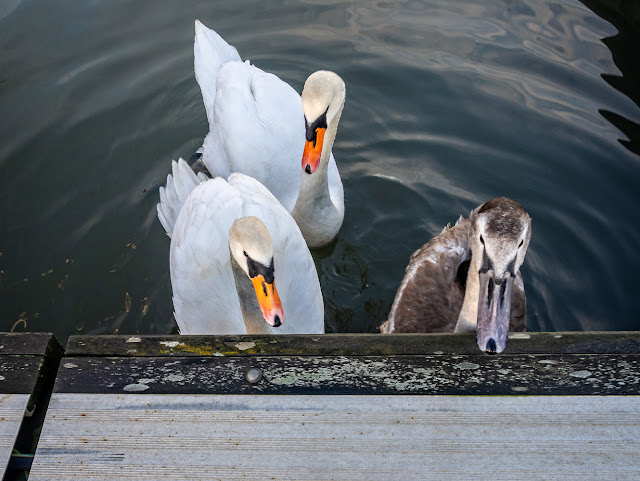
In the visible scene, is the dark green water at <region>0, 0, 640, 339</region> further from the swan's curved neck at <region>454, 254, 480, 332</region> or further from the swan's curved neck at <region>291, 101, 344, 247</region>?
the swan's curved neck at <region>454, 254, 480, 332</region>

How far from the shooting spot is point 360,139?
5516mm

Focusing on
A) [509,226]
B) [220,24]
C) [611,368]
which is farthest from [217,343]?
[220,24]

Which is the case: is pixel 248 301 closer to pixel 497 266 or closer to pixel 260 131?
pixel 497 266

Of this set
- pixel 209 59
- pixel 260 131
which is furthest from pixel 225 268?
pixel 209 59

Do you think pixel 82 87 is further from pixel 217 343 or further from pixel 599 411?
pixel 599 411

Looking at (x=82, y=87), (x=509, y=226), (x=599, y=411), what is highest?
(x=509, y=226)

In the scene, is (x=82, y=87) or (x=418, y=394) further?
(x=82, y=87)

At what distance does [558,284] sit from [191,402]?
3351mm

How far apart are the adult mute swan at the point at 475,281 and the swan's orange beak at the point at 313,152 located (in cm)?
98

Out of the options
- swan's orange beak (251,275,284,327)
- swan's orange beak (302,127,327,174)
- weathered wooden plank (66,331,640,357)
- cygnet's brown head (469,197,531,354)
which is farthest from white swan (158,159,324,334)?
cygnet's brown head (469,197,531,354)

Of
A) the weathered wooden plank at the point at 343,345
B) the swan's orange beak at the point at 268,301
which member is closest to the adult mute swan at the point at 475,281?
the weathered wooden plank at the point at 343,345

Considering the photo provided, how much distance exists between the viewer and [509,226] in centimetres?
236

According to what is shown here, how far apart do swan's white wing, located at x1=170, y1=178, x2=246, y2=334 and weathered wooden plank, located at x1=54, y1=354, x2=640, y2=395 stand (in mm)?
1152

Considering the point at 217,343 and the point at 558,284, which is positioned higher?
the point at 217,343
